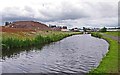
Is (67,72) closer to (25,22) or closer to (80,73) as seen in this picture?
(80,73)

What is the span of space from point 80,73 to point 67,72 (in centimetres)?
121

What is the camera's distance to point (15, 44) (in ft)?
132

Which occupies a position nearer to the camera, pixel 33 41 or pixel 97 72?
pixel 97 72

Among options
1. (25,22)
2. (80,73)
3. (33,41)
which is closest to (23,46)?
(33,41)

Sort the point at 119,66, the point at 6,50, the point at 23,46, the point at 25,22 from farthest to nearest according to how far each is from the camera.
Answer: the point at 25,22
the point at 23,46
the point at 6,50
the point at 119,66

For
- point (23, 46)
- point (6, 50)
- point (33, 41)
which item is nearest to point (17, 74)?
point (6, 50)

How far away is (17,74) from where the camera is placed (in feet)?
64.0

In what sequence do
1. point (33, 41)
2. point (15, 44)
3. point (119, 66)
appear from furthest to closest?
1. point (33, 41)
2. point (15, 44)
3. point (119, 66)

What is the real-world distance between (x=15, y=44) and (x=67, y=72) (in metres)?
21.7

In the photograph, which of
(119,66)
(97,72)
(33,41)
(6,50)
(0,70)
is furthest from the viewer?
(33,41)

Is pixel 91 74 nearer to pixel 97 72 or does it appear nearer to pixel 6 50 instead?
pixel 97 72

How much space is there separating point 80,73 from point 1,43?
66.4 feet

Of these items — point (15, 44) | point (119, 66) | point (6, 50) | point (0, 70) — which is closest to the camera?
point (119, 66)

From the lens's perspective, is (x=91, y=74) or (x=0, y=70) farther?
(x=0, y=70)
